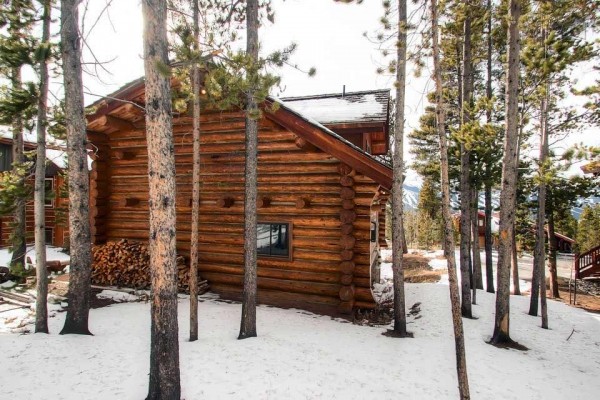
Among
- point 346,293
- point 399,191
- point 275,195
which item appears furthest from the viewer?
point 275,195

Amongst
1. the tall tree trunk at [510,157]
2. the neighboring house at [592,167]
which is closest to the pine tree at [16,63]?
the tall tree trunk at [510,157]

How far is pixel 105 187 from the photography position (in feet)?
40.1

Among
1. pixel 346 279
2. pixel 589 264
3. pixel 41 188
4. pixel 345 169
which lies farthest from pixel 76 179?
pixel 589 264

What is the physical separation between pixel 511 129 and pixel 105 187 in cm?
1388

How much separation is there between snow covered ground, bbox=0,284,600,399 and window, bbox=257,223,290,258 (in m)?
1.89

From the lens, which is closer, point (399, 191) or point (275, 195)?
point (399, 191)

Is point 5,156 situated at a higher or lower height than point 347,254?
higher

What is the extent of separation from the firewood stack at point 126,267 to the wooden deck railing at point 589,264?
2390 cm

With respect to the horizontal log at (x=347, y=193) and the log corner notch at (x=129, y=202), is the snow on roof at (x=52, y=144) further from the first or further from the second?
the horizontal log at (x=347, y=193)

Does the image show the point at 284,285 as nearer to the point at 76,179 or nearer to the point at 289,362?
the point at 289,362

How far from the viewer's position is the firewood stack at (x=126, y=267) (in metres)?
10.6

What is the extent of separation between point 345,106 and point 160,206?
→ 34.3 ft

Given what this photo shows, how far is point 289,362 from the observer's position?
6109mm

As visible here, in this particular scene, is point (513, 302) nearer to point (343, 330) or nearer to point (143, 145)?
point (343, 330)
